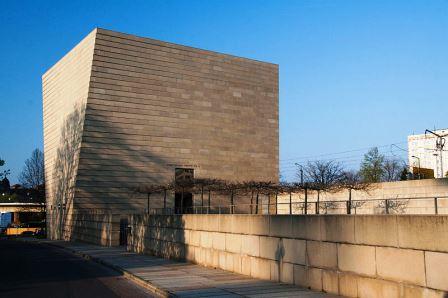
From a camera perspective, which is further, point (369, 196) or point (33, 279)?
point (369, 196)

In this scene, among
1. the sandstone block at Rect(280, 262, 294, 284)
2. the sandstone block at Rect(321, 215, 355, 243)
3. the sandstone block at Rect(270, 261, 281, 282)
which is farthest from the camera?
the sandstone block at Rect(270, 261, 281, 282)

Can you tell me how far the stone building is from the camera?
53.1 metres

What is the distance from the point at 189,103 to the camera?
5950cm

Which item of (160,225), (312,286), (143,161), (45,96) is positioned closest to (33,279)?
(160,225)

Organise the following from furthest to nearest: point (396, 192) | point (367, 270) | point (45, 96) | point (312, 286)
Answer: point (45, 96), point (396, 192), point (312, 286), point (367, 270)

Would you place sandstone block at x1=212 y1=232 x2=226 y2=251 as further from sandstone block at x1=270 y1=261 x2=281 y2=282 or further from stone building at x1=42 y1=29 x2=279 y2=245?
stone building at x1=42 y1=29 x2=279 y2=245

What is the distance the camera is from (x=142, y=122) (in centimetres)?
5597

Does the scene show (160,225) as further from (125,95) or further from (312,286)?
(125,95)

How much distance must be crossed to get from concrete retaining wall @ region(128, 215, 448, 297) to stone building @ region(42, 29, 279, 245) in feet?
102

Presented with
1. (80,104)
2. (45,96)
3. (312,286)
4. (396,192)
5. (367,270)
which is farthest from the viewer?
(45,96)

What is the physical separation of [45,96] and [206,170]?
27.2 m

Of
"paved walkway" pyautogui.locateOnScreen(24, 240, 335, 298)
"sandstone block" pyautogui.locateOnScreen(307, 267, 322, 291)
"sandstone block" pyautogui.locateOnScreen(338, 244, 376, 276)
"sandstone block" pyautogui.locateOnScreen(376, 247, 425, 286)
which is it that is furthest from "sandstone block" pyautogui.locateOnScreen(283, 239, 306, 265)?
"sandstone block" pyautogui.locateOnScreen(376, 247, 425, 286)

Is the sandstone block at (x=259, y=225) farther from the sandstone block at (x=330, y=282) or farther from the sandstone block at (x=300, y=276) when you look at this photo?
the sandstone block at (x=330, y=282)

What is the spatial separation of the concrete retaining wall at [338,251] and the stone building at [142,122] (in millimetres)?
30941
